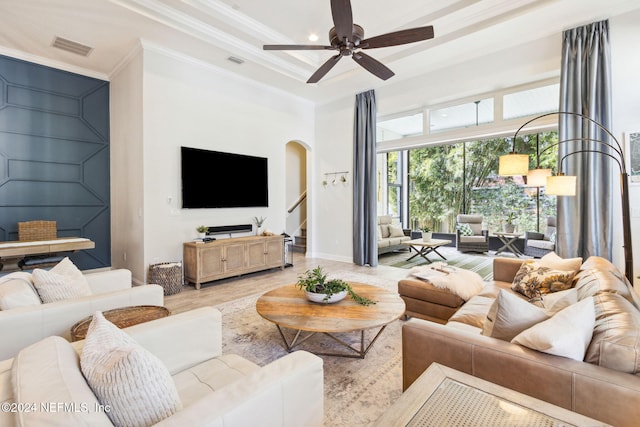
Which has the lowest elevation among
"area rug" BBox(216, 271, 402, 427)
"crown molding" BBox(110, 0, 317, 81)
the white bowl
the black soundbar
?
"area rug" BBox(216, 271, 402, 427)

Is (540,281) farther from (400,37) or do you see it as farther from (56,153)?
(56,153)

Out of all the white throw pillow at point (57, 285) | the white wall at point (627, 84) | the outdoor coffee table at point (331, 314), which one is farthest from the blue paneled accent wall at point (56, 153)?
the white wall at point (627, 84)

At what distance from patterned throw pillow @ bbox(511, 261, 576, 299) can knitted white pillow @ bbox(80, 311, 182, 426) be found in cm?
280

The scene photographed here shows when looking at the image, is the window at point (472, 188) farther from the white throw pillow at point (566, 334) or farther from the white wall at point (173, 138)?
the white throw pillow at point (566, 334)

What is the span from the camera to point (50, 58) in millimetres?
4707

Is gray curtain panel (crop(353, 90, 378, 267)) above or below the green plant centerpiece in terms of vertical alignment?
above

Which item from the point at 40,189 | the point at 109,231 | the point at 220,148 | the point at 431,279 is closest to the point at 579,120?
the point at 431,279

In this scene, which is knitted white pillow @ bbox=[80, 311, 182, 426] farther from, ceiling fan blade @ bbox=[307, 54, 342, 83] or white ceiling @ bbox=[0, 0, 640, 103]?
white ceiling @ bbox=[0, 0, 640, 103]

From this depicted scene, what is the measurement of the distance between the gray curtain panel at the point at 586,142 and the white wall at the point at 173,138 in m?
4.75

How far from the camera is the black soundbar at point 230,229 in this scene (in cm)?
511

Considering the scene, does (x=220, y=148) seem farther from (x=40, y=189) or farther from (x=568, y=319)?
(x=568, y=319)

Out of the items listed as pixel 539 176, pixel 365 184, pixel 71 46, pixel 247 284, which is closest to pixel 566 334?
pixel 539 176

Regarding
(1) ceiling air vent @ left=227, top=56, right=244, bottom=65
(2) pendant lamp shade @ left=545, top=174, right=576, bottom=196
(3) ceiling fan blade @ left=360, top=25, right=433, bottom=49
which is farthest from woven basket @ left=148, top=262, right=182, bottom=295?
(2) pendant lamp shade @ left=545, top=174, right=576, bottom=196

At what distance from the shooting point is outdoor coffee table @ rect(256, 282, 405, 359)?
220cm
